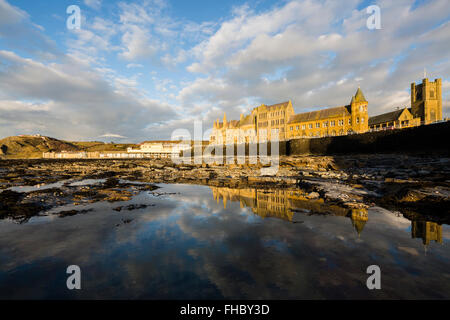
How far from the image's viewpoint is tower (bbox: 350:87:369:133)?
52.4 metres

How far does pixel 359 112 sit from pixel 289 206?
56.5 metres

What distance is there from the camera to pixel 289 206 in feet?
33.9

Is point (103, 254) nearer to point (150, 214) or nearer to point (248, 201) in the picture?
point (150, 214)

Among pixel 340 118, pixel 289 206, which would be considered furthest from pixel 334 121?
pixel 289 206

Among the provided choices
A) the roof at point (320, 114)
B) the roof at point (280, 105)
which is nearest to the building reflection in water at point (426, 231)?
the roof at point (320, 114)

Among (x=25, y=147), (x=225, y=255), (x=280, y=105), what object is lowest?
(x=225, y=255)

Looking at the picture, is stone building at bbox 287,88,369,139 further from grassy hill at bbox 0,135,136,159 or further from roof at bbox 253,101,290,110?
grassy hill at bbox 0,135,136,159

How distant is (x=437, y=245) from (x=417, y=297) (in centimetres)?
344

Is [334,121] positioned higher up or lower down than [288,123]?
lower down

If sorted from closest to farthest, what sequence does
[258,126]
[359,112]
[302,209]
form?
[302,209] → [359,112] → [258,126]

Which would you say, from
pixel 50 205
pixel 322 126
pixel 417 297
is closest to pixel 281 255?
pixel 417 297

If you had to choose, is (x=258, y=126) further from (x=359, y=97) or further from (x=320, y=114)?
(x=359, y=97)

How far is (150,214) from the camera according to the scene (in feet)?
29.4

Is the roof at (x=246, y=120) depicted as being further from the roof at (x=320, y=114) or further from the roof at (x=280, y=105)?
the roof at (x=320, y=114)
